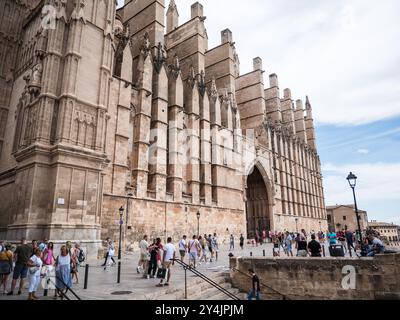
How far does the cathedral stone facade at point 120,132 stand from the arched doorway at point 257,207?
0.42 feet

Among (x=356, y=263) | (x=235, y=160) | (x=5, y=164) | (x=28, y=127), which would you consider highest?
(x=235, y=160)

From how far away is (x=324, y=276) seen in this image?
925cm

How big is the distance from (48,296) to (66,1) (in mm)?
14508

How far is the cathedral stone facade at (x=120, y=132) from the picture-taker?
12430 millimetres

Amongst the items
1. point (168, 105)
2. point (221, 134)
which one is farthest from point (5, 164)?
point (221, 134)

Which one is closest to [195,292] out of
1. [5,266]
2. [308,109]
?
[5,266]

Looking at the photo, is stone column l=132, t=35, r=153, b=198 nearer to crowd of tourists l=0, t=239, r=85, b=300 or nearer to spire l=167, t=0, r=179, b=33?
crowd of tourists l=0, t=239, r=85, b=300

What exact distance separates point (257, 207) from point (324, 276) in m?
25.6

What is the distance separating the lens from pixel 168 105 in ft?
75.7

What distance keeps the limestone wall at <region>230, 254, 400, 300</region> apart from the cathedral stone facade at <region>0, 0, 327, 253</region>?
7417 millimetres

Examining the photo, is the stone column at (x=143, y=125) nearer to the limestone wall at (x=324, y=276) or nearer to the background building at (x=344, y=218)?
the limestone wall at (x=324, y=276)

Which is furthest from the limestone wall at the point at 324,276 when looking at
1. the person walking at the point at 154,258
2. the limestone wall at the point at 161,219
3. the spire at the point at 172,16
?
the spire at the point at 172,16

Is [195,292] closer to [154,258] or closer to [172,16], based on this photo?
[154,258]
